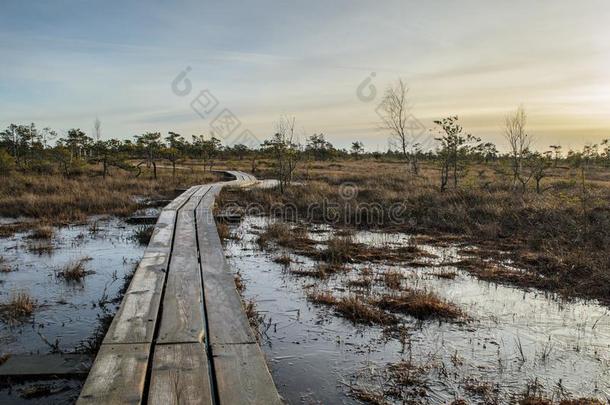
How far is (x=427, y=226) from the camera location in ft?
40.8

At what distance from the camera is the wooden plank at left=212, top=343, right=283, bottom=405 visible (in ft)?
9.64

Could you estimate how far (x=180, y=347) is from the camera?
11.9 ft

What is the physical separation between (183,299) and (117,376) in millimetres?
1661

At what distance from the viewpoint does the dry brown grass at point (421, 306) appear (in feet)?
18.8

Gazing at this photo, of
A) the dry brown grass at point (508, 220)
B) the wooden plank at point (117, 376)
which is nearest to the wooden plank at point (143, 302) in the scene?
the wooden plank at point (117, 376)

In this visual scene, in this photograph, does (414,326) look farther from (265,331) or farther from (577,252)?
(577,252)

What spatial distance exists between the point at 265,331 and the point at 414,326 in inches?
66.9

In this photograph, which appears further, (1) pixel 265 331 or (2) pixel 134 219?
(2) pixel 134 219

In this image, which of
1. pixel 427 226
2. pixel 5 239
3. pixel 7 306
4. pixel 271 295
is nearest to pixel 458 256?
pixel 427 226

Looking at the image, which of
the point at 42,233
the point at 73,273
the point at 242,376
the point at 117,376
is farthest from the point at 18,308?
the point at 42,233

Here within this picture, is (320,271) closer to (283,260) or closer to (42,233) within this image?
(283,260)

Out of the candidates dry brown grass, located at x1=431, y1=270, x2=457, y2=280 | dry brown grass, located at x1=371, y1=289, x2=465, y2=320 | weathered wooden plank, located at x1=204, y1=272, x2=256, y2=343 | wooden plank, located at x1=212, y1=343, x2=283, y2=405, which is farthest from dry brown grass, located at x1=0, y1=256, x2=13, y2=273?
dry brown grass, located at x1=431, y1=270, x2=457, y2=280

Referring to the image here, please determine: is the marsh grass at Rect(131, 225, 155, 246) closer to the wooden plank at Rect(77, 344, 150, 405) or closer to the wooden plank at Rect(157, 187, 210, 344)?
the wooden plank at Rect(157, 187, 210, 344)

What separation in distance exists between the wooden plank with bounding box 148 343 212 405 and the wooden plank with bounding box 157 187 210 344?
19 cm
